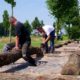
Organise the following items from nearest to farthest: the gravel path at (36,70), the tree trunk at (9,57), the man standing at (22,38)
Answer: the gravel path at (36,70) < the tree trunk at (9,57) < the man standing at (22,38)

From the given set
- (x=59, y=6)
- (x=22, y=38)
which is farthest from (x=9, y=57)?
(x=59, y=6)

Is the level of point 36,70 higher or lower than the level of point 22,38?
lower

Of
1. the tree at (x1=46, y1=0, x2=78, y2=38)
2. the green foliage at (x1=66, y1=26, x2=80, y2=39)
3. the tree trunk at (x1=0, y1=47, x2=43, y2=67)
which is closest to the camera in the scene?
the tree trunk at (x1=0, y1=47, x2=43, y2=67)

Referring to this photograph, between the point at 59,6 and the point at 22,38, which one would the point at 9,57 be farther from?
the point at 59,6

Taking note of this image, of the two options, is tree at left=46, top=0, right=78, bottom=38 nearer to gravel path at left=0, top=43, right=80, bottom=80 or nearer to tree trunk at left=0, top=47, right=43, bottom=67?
gravel path at left=0, top=43, right=80, bottom=80

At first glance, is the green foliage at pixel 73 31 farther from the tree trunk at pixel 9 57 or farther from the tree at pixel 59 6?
the tree trunk at pixel 9 57

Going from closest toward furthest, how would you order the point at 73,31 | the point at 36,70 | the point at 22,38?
the point at 36,70, the point at 22,38, the point at 73,31

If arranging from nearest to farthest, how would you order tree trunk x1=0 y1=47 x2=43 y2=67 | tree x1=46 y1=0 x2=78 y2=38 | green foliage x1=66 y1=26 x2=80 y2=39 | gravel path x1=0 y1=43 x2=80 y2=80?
gravel path x1=0 y1=43 x2=80 y2=80 < tree trunk x1=0 y1=47 x2=43 y2=67 < tree x1=46 y1=0 x2=78 y2=38 < green foliage x1=66 y1=26 x2=80 y2=39

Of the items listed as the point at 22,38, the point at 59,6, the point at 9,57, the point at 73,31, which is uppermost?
the point at 59,6

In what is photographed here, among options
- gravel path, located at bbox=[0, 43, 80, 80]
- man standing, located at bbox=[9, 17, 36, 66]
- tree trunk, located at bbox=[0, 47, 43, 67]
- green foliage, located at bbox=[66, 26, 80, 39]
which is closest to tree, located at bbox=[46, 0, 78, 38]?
green foliage, located at bbox=[66, 26, 80, 39]

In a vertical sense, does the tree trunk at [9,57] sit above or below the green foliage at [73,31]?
below

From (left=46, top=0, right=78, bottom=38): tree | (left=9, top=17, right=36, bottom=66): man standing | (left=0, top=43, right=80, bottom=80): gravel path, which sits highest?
(left=46, top=0, right=78, bottom=38): tree

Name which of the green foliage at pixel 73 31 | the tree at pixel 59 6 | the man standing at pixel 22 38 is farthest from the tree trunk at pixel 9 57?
the green foliage at pixel 73 31

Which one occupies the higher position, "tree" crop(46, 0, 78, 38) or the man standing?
"tree" crop(46, 0, 78, 38)
